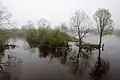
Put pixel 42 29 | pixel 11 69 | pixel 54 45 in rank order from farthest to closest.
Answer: pixel 42 29, pixel 54 45, pixel 11 69

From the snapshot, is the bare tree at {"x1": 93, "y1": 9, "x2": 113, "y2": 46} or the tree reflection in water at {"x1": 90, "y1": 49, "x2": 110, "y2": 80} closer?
the tree reflection in water at {"x1": 90, "y1": 49, "x2": 110, "y2": 80}

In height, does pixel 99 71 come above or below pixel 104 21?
below

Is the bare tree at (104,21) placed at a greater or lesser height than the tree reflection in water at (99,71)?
greater

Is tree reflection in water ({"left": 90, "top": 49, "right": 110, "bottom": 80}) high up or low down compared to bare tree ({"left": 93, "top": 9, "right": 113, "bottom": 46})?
down

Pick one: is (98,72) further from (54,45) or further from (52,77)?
(54,45)

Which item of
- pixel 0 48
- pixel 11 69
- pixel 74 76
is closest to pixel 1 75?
pixel 11 69

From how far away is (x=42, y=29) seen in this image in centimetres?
3912

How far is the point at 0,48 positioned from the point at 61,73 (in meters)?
14.3

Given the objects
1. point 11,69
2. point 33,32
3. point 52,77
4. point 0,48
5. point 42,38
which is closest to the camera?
point 52,77

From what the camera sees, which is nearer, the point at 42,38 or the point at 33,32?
the point at 42,38

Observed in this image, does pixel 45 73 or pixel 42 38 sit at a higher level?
pixel 42 38

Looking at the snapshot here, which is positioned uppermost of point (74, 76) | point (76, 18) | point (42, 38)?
point (76, 18)

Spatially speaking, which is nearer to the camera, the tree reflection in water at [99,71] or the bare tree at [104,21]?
the tree reflection in water at [99,71]

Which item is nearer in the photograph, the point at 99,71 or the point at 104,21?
the point at 99,71
